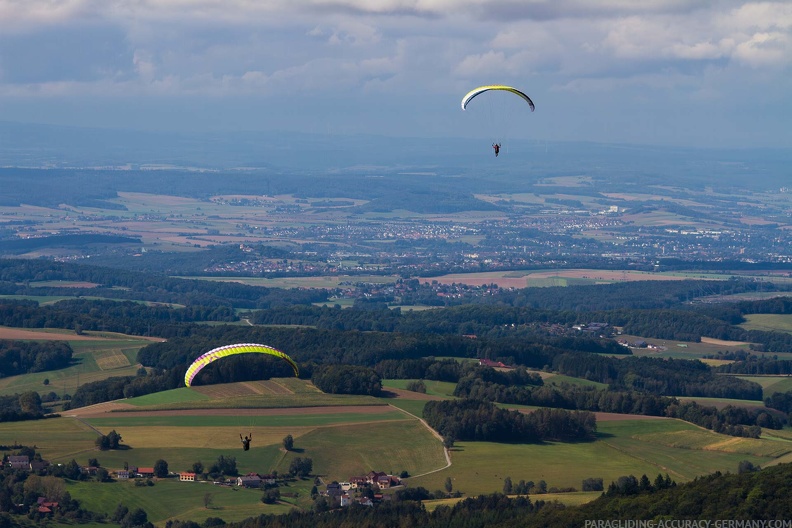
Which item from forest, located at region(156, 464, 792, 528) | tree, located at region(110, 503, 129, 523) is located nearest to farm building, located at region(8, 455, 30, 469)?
tree, located at region(110, 503, 129, 523)

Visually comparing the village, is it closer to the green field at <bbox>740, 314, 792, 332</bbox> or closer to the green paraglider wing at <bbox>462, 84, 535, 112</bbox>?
the green paraglider wing at <bbox>462, 84, 535, 112</bbox>

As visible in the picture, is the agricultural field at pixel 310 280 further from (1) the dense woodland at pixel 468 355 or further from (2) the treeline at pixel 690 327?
(2) the treeline at pixel 690 327

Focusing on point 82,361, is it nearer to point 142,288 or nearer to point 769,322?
point 142,288

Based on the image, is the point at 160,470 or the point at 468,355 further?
the point at 468,355

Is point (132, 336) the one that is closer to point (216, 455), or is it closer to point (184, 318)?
point (184, 318)

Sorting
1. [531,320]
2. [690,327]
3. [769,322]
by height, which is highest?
[769,322]

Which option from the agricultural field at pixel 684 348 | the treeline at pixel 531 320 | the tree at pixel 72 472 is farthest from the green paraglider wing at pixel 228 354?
the treeline at pixel 531 320

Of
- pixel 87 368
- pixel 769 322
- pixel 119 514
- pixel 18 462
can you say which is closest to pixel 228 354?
pixel 119 514
